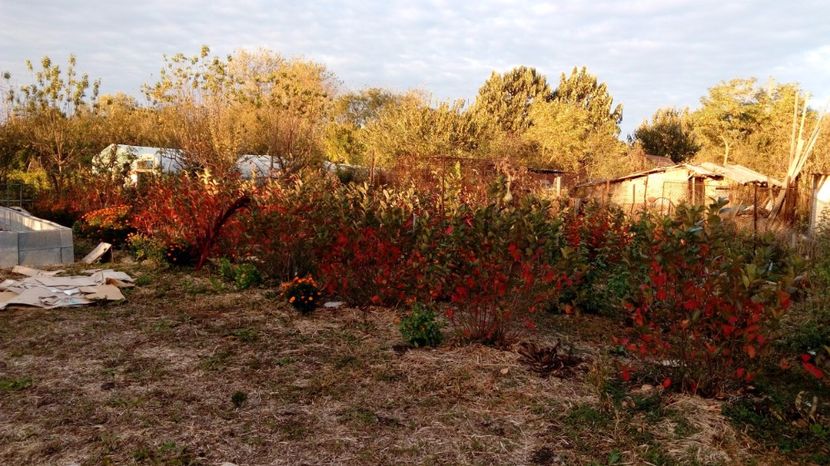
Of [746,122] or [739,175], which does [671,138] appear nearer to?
[746,122]

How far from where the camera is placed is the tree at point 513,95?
37938mm

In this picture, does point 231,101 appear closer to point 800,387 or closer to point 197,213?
point 197,213

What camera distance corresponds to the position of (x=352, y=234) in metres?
6.06

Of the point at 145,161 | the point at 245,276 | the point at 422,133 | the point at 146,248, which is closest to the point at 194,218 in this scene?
the point at 146,248

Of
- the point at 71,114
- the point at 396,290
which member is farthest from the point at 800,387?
the point at 71,114

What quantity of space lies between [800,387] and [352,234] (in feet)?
13.4

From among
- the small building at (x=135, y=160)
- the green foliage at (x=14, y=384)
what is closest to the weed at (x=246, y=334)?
the green foliage at (x=14, y=384)

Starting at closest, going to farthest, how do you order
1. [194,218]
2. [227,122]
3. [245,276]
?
[245,276] < [194,218] < [227,122]

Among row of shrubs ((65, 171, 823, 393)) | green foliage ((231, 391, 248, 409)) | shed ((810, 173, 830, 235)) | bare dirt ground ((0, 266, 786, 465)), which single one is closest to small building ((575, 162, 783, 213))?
shed ((810, 173, 830, 235))

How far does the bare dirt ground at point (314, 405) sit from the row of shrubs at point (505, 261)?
0.40 metres

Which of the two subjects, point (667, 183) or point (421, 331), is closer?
point (421, 331)

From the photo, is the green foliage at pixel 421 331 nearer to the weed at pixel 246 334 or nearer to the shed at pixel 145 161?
the weed at pixel 246 334

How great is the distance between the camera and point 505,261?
4.54 m

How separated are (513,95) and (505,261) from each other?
3874 centimetres
